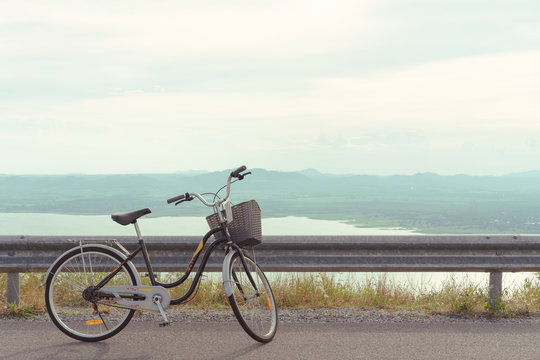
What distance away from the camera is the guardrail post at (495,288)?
637 centimetres

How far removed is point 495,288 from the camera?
6.40 meters

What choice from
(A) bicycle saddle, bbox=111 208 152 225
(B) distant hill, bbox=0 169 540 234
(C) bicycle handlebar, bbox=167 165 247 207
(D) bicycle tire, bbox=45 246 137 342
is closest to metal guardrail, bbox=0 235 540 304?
(D) bicycle tire, bbox=45 246 137 342

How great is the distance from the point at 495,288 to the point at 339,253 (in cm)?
180

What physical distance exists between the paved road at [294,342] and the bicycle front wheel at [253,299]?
0.15 metres

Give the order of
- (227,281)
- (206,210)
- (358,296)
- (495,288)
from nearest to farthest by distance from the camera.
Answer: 1. (227,281)
2. (495,288)
3. (358,296)
4. (206,210)

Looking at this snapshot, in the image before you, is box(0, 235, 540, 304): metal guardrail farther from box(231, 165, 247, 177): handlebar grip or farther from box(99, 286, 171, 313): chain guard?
box(231, 165, 247, 177): handlebar grip

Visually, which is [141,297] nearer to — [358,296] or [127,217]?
[127,217]

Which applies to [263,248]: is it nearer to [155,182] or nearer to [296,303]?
[296,303]

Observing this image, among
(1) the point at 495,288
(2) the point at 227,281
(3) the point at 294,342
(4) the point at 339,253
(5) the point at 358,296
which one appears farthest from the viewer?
(5) the point at 358,296

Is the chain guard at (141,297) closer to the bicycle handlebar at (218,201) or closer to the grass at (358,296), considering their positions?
the bicycle handlebar at (218,201)

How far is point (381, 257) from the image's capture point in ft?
20.5

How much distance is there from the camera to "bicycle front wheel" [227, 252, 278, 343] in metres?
5.15

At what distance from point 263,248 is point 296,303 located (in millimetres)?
815

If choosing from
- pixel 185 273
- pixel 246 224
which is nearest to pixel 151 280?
pixel 185 273
